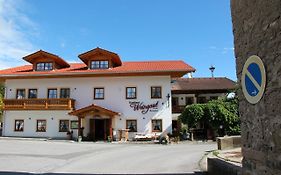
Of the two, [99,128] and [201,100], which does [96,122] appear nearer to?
[99,128]

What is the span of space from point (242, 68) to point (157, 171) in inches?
240

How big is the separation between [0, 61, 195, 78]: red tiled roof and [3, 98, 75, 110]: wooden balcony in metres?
2.46

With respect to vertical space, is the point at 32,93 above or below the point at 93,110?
above

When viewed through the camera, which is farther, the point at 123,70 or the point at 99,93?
the point at 99,93

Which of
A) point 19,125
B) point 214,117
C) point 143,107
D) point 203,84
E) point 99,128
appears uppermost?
point 203,84

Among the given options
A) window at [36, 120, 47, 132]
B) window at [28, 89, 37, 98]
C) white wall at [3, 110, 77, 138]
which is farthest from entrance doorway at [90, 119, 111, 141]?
window at [28, 89, 37, 98]

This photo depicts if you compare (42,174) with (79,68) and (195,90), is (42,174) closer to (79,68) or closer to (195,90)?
(79,68)

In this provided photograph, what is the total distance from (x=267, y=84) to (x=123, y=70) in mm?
24064

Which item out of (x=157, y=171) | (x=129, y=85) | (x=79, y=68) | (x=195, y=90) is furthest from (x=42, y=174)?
(x=195, y=90)

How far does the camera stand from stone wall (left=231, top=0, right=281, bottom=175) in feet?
13.1

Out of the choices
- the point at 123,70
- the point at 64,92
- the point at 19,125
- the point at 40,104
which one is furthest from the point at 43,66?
the point at 123,70

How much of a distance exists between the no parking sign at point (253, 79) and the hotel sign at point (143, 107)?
887 inches

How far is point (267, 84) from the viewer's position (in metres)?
4.23

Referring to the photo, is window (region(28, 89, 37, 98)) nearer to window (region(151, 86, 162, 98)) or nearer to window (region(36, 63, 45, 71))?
window (region(36, 63, 45, 71))
